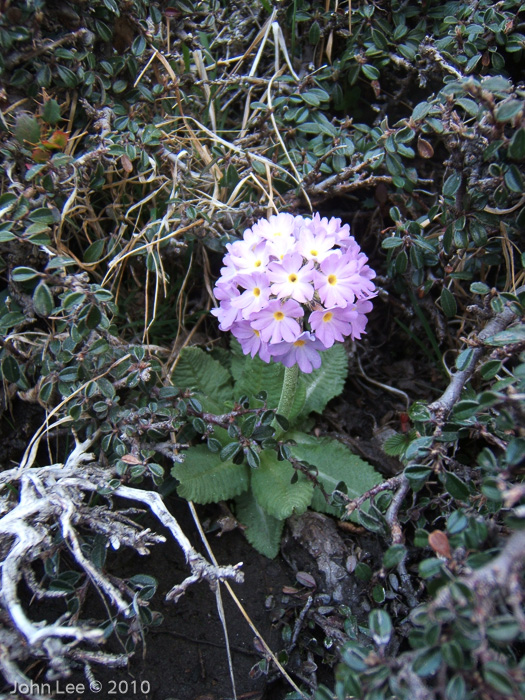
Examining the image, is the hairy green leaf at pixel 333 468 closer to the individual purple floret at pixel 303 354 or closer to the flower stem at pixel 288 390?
the flower stem at pixel 288 390

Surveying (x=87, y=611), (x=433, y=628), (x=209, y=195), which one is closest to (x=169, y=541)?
(x=87, y=611)

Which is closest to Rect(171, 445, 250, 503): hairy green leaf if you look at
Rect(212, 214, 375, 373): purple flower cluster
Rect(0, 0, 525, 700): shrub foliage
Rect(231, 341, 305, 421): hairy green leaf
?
Rect(0, 0, 525, 700): shrub foliage

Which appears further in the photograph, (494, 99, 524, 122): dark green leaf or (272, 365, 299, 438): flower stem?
(272, 365, 299, 438): flower stem

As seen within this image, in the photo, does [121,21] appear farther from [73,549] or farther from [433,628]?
[433,628]

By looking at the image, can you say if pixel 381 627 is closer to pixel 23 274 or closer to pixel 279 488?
pixel 279 488

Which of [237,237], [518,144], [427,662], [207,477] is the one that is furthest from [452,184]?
[427,662]

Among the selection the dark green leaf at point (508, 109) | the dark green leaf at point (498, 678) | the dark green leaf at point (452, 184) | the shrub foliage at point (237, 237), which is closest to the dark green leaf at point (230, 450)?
the shrub foliage at point (237, 237)

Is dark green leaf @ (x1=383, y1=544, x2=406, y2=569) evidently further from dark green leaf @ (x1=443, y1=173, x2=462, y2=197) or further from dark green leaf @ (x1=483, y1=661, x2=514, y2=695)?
dark green leaf @ (x1=443, y1=173, x2=462, y2=197)
